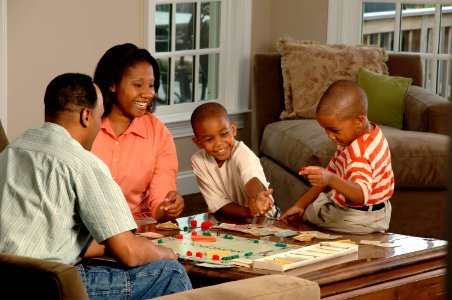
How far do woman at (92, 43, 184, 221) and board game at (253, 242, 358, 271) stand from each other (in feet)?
2.63

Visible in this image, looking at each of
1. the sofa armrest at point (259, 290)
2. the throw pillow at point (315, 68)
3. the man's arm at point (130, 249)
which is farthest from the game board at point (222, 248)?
the throw pillow at point (315, 68)

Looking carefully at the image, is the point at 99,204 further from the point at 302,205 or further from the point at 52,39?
the point at 52,39

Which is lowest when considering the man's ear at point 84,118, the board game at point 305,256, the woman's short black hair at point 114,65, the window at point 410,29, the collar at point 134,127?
the board game at point 305,256

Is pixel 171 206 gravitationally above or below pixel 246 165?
below

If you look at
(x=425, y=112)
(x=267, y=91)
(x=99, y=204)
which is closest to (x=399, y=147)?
(x=425, y=112)

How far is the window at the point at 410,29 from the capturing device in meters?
5.84

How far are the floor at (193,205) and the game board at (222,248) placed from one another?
7.85 ft

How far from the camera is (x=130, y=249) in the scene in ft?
7.68

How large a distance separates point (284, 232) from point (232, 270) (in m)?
0.48

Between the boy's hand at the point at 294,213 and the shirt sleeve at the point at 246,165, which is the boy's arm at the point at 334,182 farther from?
the shirt sleeve at the point at 246,165

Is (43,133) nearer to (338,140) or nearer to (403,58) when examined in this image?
(338,140)

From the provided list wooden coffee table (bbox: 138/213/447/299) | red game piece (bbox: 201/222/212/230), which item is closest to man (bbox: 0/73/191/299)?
wooden coffee table (bbox: 138/213/447/299)

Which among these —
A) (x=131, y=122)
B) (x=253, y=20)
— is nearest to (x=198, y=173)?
(x=131, y=122)

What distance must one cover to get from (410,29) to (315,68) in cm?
91
